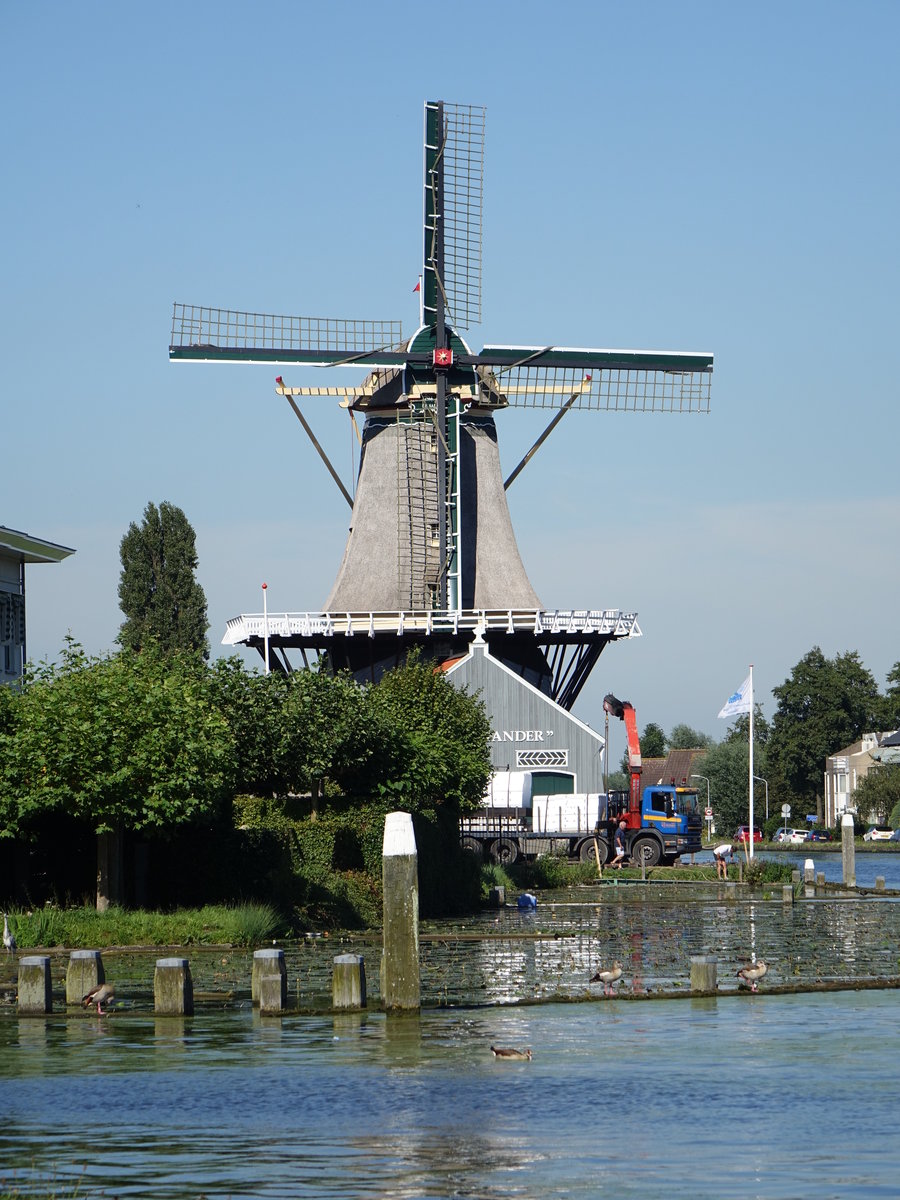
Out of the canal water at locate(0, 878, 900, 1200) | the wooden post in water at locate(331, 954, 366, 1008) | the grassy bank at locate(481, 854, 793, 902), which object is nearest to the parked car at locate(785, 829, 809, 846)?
the grassy bank at locate(481, 854, 793, 902)

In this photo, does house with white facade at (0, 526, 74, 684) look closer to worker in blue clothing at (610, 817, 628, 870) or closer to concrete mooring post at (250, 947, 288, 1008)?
worker in blue clothing at (610, 817, 628, 870)

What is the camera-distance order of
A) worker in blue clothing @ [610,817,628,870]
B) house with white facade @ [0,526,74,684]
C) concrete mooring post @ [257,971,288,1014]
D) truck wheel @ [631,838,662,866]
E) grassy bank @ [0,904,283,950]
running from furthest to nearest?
truck wheel @ [631,838,662,866] < worker in blue clothing @ [610,817,628,870] < house with white facade @ [0,526,74,684] < grassy bank @ [0,904,283,950] < concrete mooring post @ [257,971,288,1014]

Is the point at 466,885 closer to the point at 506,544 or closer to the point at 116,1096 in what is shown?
the point at 506,544

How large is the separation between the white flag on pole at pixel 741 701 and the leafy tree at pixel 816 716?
9110cm

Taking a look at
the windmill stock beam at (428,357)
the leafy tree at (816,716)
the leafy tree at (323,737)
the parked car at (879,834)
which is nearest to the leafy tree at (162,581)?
the windmill stock beam at (428,357)

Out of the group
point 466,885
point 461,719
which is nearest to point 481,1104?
point 466,885

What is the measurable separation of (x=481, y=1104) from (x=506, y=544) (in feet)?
157

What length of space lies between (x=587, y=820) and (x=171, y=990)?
40.5 metres

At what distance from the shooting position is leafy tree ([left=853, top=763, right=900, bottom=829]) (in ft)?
420

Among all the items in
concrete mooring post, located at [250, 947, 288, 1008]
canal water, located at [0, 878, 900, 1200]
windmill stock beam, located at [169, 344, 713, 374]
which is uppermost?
windmill stock beam, located at [169, 344, 713, 374]

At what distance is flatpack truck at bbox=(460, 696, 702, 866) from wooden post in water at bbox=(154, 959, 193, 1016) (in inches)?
1377

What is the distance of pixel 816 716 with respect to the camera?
144625 mm

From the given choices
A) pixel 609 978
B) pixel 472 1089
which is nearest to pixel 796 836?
pixel 609 978

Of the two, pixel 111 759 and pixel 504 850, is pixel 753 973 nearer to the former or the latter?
pixel 111 759
